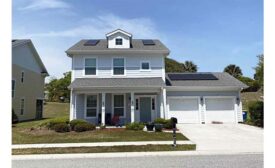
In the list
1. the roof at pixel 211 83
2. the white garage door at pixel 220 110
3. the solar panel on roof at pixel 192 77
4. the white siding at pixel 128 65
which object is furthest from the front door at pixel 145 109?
the white garage door at pixel 220 110

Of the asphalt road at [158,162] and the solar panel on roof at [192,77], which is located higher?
the solar panel on roof at [192,77]

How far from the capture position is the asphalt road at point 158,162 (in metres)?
7.24

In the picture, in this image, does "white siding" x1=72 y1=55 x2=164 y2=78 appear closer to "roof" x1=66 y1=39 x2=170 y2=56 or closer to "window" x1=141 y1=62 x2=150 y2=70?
"window" x1=141 y1=62 x2=150 y2=70

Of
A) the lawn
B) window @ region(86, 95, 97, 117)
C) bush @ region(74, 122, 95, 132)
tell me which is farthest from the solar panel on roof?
bush @ region(74, 122, 95, 132)

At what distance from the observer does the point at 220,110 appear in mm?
19922

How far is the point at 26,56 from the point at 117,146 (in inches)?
802

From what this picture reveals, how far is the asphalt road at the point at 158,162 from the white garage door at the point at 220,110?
11312 mm

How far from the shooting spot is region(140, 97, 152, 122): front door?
19641mm

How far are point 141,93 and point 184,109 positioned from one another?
13.2ft

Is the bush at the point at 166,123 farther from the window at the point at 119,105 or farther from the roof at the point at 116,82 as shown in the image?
the window at the point at 119,105

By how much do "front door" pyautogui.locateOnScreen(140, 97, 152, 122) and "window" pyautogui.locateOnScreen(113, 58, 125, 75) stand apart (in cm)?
299
